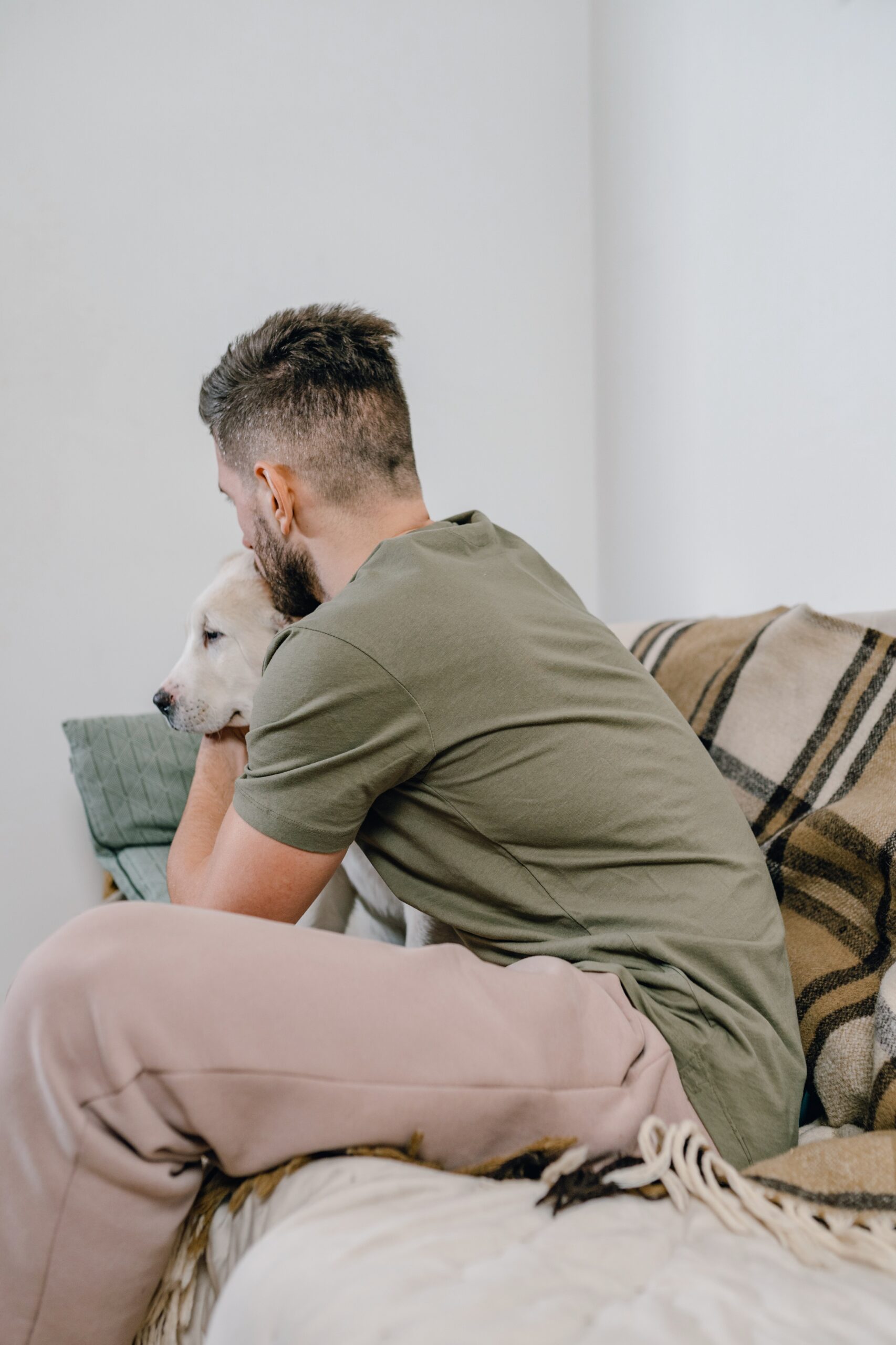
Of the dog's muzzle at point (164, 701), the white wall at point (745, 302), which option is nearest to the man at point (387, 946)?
the dog's muzzle at point (164, 701)

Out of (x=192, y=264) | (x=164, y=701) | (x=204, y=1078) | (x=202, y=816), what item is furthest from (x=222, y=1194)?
(x=192, y=264)

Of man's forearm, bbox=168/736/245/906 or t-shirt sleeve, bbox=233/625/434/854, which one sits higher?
t-shirt sleeve, bbox=233/625/434/854

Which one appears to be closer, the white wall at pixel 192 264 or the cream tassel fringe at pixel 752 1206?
the cream tassel fringe at pixel 752 1206

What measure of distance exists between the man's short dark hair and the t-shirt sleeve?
0.33m

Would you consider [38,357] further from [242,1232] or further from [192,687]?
[242,1232]

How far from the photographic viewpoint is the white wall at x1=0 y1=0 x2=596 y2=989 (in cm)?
191

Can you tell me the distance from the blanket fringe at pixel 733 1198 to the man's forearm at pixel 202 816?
43 centimetres

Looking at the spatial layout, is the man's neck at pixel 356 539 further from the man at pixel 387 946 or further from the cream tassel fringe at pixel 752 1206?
the cream tassel fringe at pixel 752 1206

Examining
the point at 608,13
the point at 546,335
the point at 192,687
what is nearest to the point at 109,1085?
the point at 192,687

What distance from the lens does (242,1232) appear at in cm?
57

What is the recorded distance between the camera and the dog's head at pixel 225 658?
128 cm

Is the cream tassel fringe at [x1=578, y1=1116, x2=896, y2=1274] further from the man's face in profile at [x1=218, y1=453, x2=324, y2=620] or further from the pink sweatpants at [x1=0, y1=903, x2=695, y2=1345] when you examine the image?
the man's face in profile at [x1=218, y1=453, x2=324, y2=620]

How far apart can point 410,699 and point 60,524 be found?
57.1 inches

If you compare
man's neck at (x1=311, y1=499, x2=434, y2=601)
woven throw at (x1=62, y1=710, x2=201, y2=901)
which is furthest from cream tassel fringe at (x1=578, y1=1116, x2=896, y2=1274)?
woven throw at (x1=62, y1=710, x2=201, y2=901)
